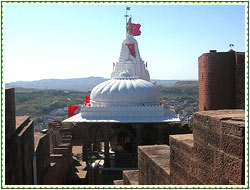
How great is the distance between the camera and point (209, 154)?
2.81 metres

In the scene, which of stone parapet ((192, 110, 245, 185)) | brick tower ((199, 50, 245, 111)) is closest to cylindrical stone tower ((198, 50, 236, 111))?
brick tower ((199, 50, 245, 111))

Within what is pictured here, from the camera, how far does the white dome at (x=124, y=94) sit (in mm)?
12562

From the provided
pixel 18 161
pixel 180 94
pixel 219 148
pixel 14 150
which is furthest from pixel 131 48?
pixel 180 94

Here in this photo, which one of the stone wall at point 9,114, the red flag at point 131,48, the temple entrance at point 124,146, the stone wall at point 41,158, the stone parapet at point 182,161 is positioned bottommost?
the temple entrance at point 124,146

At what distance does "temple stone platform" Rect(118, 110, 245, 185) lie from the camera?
7.79ft

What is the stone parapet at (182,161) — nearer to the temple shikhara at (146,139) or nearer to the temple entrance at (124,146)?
the temple shikhara at (146,139)

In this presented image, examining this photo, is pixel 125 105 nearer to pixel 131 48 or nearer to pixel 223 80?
pixel 223 80

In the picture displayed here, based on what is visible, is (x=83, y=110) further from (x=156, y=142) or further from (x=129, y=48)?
(x=129, y=48)

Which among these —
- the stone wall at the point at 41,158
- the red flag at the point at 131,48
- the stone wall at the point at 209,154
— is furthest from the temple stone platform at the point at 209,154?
the red flag at the point at 131,48

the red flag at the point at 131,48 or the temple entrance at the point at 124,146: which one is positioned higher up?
the red flag at the point at 131,48

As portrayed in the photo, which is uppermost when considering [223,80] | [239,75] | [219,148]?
[239,75]

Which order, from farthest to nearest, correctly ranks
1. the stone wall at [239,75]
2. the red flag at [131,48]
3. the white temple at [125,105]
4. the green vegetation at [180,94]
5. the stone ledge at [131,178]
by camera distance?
the green vegetation at [180,94] → the red flag at [131,48] → the white temple at [125,105] → the stone wall at [239,75] → the stone ledge at [131,178]

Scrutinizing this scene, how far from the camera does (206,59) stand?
6527 mm

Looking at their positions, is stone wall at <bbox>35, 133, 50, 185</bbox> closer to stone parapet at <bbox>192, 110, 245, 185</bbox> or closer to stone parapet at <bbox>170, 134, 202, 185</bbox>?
stone parapet at <bbox>170, 134, 202, 185</bbox>
